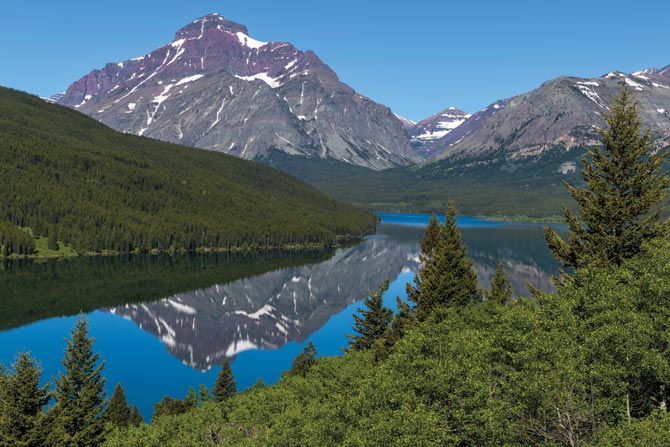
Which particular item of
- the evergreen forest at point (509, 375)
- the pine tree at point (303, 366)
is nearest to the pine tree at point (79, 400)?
the evergreen forest at point (509, 375)

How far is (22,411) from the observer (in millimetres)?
41812

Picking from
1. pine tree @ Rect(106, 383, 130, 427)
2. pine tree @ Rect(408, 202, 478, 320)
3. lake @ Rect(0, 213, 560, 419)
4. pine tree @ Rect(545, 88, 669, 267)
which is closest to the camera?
pine tree @ Rect(545, 88, 669, 267)

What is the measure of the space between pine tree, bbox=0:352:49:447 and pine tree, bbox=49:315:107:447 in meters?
3.77

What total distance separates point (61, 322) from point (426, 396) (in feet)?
419

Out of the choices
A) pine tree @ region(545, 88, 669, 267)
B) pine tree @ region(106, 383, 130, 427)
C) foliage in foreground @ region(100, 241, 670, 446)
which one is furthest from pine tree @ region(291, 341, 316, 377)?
pine tree @ region(545, 88, 669, 267)

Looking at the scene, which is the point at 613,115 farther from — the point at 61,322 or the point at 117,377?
the point at 61,322

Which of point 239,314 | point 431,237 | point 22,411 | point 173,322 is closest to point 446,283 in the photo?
point 431,237

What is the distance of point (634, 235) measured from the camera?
45625 millimetres

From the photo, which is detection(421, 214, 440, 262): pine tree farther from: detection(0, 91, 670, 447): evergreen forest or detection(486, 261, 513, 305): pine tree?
detection(0, 91, 670, 447): evergreen forest

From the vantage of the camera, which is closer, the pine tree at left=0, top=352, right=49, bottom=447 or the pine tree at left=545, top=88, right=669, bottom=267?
the pine tree at left=0, top=352, right=49, bottom=447

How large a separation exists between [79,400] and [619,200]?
56345 millimetres

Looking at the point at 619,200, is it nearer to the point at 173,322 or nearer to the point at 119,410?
the point at 119,410

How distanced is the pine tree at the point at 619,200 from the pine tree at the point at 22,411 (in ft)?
152

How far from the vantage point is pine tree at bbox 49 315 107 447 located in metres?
50.2
